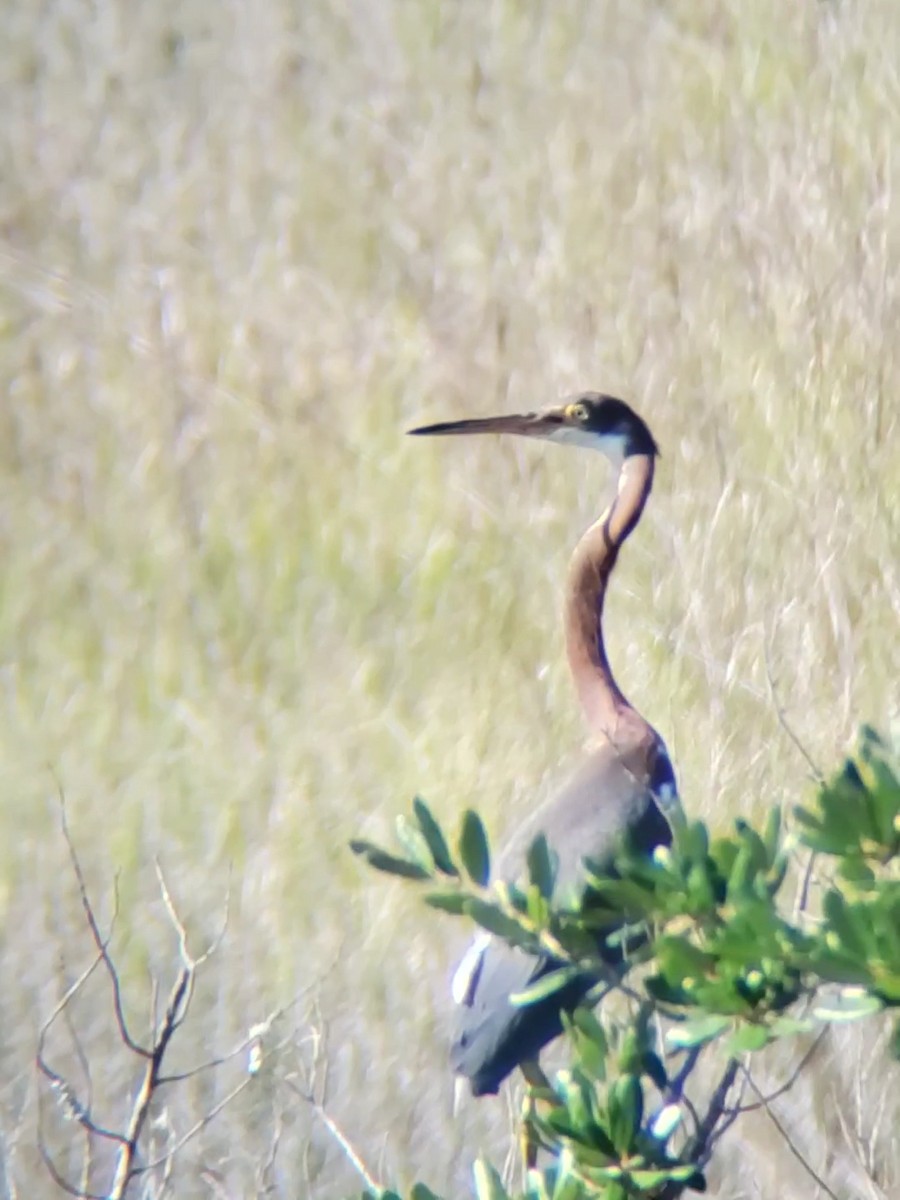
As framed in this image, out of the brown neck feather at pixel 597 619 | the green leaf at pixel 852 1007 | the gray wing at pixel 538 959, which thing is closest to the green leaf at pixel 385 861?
the green leaf at pixel 852 1007

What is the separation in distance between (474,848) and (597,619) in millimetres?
1171

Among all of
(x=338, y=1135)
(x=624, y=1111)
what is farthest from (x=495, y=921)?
(x=338, y=1135)

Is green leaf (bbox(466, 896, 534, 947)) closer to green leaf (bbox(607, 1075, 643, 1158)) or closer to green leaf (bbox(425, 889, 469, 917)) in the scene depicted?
green leaf (bbox(425, 889, 469, 917))

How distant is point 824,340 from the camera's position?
3473 millimetres

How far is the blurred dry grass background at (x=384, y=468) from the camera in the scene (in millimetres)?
3033

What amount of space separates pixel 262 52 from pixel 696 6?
1.16 meters

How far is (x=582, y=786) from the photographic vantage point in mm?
2375

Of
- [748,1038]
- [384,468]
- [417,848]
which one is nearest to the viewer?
[748,1038]

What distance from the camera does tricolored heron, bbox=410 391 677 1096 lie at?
2172 millimetres

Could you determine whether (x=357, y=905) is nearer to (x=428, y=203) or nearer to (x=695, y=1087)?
(x=695, y=1087)

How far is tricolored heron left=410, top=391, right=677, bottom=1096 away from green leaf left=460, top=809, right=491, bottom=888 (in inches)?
31.4

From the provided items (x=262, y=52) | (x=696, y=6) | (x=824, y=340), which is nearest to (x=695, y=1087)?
(x=824, y=340)

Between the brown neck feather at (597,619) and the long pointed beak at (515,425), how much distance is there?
15 centimetres

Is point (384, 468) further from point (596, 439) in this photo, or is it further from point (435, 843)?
point (435, 843)
